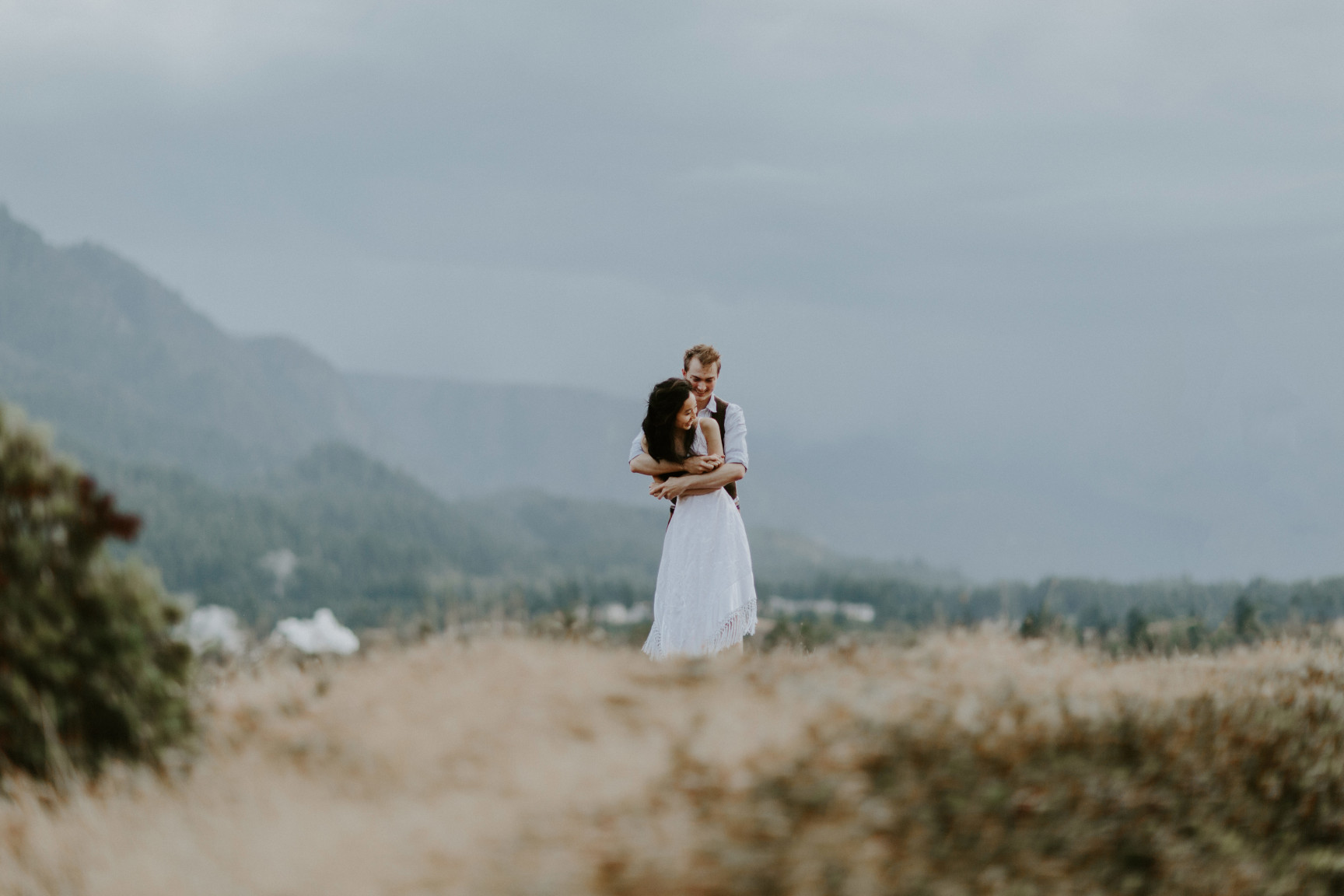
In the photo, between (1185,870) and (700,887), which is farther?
(1185,870)

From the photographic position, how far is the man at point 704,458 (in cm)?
847

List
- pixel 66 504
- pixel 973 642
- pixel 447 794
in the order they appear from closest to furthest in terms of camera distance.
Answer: pixel 447 794 < pixel 66 504 < pixel 973 642

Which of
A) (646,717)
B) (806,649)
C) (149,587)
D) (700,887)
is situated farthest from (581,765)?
(806,649)

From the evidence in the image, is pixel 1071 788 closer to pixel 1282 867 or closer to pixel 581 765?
pixel 1282 867

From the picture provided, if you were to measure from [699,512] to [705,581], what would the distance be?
519 mm

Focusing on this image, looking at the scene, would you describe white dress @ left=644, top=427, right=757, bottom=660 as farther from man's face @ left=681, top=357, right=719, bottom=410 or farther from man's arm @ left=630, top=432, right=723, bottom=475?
man's face @ left=681, top=357, right=719, bottom=410

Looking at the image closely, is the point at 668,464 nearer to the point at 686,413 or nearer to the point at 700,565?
the point at 686,413

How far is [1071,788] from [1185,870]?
66cm

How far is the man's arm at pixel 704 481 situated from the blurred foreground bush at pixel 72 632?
3.85 m

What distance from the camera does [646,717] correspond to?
561 centimetres

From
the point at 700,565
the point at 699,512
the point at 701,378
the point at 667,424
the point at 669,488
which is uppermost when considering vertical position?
the point at 701,378

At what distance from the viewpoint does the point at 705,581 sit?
28.5 ft

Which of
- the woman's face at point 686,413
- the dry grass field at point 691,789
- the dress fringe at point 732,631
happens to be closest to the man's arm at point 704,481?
the woman's face at point 686,413

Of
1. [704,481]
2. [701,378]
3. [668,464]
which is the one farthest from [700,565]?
[701,378]
